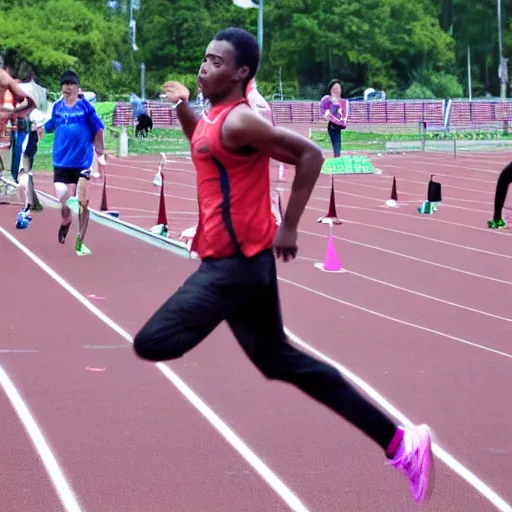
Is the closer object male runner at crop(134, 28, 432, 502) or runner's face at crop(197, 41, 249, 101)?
male runner at crop(134, 28, 432, 502)

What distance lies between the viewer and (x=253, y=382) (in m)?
7.28

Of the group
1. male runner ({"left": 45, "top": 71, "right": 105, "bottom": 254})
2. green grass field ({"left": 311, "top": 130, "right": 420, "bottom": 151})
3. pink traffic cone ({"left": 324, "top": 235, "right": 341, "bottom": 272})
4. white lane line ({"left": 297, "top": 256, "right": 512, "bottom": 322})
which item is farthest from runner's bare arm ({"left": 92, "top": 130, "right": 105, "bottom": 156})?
green grass field ({"left": 311, "top": 130, "right": 420, "bottom": 151})

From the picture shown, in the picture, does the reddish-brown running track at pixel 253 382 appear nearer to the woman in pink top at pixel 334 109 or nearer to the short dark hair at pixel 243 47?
the short dark hair at pixel 243 47

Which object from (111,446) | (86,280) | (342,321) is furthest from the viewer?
(86,280)

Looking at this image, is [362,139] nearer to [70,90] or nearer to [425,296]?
[70,90]

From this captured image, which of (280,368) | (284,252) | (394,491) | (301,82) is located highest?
(301,82)

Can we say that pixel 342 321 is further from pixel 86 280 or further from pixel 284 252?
pixel 284 252

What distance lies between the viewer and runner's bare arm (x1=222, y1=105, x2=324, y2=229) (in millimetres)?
4363

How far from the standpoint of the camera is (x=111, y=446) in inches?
232

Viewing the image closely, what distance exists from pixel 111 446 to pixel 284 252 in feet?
6.20

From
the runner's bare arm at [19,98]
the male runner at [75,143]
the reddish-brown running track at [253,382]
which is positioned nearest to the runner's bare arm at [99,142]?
the male runner at [75,143]

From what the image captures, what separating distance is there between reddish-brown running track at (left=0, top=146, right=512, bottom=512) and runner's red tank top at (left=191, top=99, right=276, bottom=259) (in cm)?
118

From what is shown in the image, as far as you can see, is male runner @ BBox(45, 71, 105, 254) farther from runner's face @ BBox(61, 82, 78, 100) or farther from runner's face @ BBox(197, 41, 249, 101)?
runner's face @ BBox(197, 41, 249, 101)

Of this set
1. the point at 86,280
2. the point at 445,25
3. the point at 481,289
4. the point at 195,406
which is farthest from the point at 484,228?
the point at 445,25
